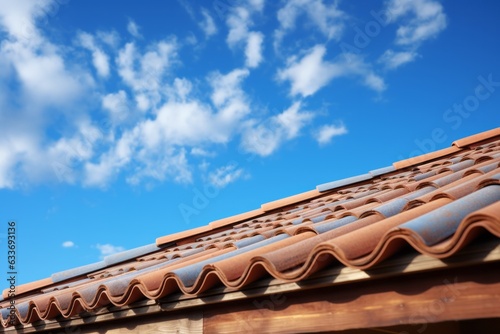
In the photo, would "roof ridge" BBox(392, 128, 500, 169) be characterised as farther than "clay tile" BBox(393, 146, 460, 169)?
No

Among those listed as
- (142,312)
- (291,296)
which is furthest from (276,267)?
(142,312)

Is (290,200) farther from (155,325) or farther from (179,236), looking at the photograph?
(155,325)

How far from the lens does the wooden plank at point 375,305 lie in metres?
1.70

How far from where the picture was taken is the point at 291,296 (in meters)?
2.22

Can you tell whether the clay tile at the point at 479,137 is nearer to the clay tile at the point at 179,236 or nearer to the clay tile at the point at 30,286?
the clay tile at the point at 179,236

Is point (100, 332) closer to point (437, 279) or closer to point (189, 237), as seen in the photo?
point (437, 279)

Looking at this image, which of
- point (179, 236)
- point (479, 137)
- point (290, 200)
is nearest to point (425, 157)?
point (479, 137)

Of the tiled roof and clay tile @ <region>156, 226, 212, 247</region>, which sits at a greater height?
clay tile @ <region>156, 226, 212, 247</region>

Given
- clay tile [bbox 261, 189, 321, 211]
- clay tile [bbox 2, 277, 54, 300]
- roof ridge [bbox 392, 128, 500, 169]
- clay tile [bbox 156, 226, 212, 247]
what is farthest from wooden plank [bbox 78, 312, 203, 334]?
roof ridge [bbox 392, 128, 500, 169]

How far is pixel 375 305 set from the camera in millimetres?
1954

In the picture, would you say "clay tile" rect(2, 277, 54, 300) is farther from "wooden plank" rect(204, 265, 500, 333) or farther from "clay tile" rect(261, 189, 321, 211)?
"wooden plank" rect(204, 265, 500, 333)

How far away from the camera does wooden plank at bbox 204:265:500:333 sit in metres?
1.70

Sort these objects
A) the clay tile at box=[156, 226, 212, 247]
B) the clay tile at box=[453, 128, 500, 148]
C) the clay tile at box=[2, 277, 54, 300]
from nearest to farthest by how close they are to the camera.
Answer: the clay tile at box=[2, 277, 54, 300], the clay tile at box=[453, 128, 500, 148], the clay tile at box=[156, 226, 212, 247]

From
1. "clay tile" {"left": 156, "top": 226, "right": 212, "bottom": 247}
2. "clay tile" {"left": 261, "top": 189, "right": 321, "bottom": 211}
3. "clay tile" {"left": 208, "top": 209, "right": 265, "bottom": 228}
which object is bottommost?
"clay tile" {"left": 156, "top": 226, "right": 212, "bottom": 247}
